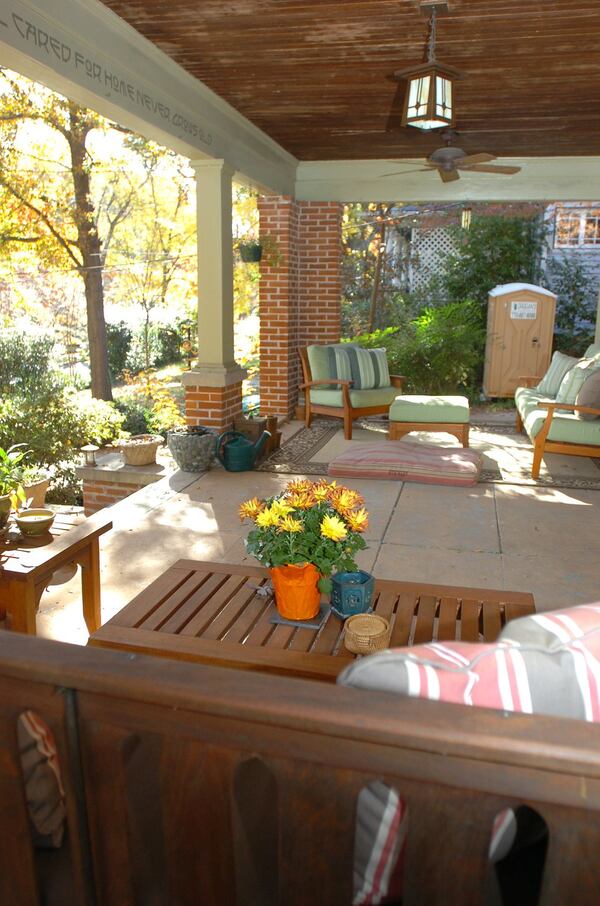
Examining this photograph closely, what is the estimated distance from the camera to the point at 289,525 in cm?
190

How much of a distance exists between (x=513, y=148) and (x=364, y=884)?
7.34 meters

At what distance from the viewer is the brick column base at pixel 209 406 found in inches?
229

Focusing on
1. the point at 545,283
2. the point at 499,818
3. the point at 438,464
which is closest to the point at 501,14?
the point at 438,464

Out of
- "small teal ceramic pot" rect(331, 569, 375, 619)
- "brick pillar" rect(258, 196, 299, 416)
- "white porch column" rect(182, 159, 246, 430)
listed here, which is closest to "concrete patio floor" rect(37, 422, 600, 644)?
"white porch column" rect(182, 159, 246, 430)

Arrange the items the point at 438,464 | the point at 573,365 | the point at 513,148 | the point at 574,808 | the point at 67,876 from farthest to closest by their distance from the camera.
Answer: the point at 513,148, the point at 573,365, the point at 438,464, the point at 67,876, the point at 574,808

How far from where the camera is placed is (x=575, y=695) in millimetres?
991

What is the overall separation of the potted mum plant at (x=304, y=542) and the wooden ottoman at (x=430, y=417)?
4.13 metres

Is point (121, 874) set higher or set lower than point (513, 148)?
lower

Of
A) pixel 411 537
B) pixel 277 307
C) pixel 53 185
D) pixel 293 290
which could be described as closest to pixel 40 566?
pixel 411 537

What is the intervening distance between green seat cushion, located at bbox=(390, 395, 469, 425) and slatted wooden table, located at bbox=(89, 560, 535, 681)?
3.90 m

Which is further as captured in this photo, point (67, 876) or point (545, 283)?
point (545, 283)

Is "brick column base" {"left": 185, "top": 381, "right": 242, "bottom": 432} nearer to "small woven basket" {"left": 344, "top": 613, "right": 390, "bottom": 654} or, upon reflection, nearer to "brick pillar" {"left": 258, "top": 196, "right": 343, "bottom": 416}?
"brick pillar" {"left": 258, "top": 196, "right": 343, "bottom": 416}

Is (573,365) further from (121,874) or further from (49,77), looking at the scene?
(121,874)

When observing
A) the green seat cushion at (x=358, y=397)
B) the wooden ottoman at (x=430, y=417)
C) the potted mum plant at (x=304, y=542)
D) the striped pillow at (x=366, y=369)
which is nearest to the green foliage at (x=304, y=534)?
Answer: the potted mum plant at (x=304, y=542)
